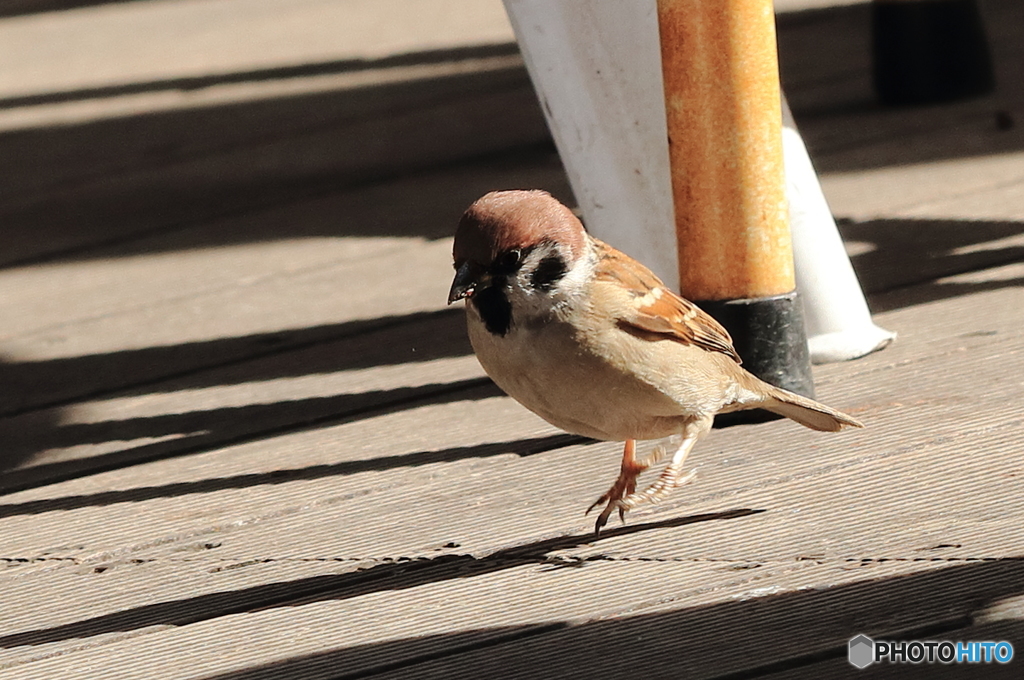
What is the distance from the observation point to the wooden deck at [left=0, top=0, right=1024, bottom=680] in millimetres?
2354

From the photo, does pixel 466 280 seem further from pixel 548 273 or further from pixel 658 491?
pixel 658 491

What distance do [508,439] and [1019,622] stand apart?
1.42 m

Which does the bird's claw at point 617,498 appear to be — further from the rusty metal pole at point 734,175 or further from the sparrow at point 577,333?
the rusty metal pole at point 734,175

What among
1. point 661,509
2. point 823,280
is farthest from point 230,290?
point 661,509

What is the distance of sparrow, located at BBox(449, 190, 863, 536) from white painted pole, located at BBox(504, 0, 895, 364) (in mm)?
656

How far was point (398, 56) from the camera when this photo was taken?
9328mm

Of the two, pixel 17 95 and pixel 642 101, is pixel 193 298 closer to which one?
pixel 642 101

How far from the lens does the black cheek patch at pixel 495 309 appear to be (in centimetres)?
255

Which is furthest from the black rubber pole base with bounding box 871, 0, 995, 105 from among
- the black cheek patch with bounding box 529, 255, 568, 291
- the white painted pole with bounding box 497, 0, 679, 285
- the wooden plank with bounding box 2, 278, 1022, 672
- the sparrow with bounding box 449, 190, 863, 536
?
the black cheek patch with bounding box 529, 255, 568, 291

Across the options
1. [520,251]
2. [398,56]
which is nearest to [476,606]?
[520,251]

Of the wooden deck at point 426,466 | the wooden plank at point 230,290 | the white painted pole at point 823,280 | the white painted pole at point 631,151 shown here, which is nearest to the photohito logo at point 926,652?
the wooden deck at point 426,466

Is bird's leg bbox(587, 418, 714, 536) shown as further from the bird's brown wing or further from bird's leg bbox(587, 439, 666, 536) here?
the bird's brown wing

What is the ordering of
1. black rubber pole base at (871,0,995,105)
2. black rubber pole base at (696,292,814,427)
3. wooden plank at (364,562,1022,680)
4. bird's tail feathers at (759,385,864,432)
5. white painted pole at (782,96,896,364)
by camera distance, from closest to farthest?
wooden plank at (364,562,1022,680), bird's tail feathers at (759,385,864,432), black rubber pole base at (696,292,814,427), white painted pole at (782,96,896,364), black rubber pole base at (871,0,995,105)

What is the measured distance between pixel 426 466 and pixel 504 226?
2.91 feet
